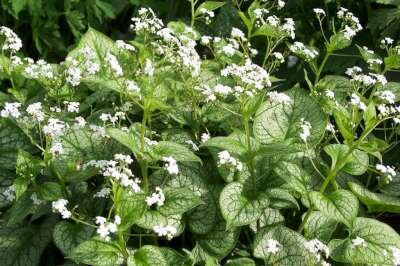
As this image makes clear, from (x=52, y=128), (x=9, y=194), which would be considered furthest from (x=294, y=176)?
(x=9, y=194)

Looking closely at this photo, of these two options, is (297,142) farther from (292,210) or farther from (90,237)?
(90,237)

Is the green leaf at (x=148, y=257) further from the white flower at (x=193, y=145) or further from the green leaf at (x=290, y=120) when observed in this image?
the green leaf at (x=290, y=120)

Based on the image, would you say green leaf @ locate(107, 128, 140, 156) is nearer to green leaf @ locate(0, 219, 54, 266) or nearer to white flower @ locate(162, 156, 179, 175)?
white flower @ locate(162, 156, 179, 175)

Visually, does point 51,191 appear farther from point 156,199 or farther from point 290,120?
point 290,120

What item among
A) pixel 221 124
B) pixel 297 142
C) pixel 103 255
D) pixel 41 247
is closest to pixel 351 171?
pixel 297 142

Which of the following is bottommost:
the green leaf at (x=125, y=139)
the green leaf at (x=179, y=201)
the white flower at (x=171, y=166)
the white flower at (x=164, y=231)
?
the green leaf at (x=179, y=201)

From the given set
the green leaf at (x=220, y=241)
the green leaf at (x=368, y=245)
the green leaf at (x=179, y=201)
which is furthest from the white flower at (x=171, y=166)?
the green leaf at (x=368, y=245)
